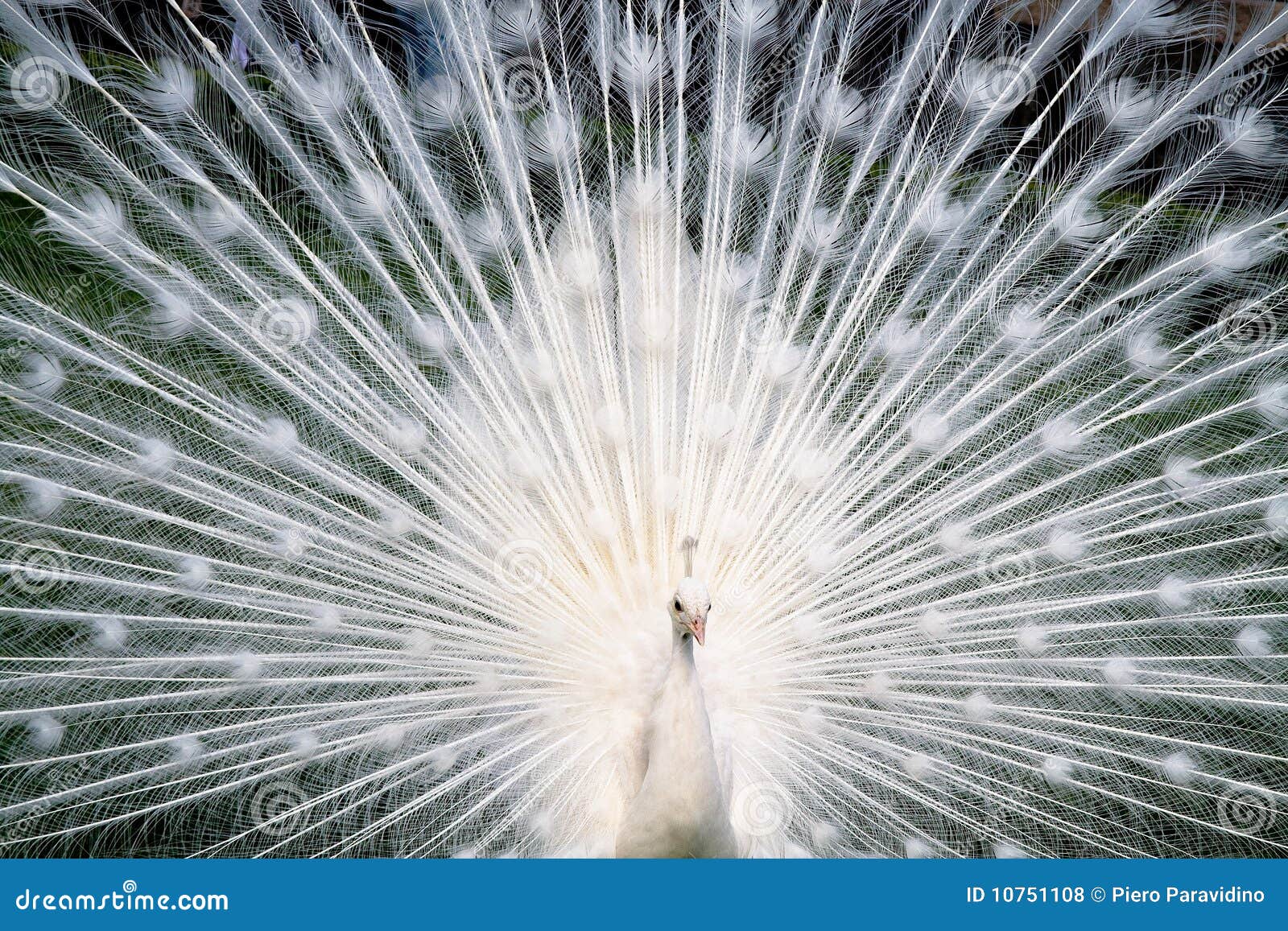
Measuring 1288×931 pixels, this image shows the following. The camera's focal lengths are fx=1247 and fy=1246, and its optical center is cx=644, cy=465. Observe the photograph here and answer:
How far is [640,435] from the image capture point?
3.07 meters

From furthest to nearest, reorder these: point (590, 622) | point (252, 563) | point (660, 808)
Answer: point (590, 622)
point (252, 563)
point (660, 808)

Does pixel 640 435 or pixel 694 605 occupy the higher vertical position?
pixel 640 435

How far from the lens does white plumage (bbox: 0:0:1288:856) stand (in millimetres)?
2754

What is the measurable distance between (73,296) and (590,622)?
1.38 metres

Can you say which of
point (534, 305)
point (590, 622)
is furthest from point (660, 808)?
point (534, 305)

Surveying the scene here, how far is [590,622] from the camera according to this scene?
3047 mm

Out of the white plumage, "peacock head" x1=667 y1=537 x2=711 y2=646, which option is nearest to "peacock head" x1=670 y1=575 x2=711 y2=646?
"peacock head" x1=667 y1=537 x2=711 y2=646

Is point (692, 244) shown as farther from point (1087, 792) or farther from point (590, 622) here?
point (1087, 792)

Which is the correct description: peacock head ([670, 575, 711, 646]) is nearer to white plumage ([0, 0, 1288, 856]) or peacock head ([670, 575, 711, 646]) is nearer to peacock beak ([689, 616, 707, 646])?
peacock beak ([689, 616, 707, 646])

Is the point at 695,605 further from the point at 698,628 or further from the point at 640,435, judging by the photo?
the point at 640,435

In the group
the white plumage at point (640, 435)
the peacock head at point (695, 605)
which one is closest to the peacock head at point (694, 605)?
the peacock head at point (695, 605)

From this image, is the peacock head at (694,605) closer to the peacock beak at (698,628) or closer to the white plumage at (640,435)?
the peacock beak at (698,628)

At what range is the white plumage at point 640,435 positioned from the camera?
2.75 metres

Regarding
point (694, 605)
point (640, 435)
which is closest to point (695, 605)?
point (694, 605)
